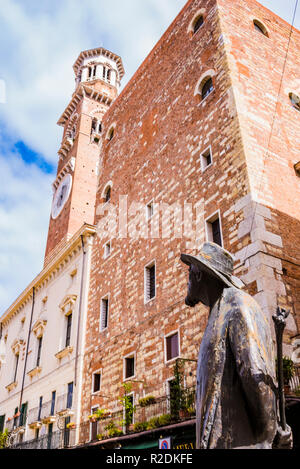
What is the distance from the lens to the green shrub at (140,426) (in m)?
11.5

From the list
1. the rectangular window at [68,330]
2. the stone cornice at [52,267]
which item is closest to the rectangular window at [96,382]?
the rectangular window at [68,330]

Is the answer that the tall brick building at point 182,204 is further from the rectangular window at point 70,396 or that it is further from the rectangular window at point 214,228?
the rectangular window at point 70,396

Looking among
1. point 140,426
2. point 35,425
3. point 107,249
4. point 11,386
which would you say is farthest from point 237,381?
point 11,386

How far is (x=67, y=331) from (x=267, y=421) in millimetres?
17981

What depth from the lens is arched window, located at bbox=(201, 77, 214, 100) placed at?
1488 cm

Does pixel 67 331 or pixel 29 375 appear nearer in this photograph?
pixel 67 331

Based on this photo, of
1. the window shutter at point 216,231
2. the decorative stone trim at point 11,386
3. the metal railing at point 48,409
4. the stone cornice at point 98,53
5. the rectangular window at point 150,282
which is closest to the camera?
the window shutter at point 216,231

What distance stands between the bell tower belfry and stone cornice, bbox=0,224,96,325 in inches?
149

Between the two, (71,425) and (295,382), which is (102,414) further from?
(295,382)

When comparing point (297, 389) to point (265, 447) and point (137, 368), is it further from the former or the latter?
point (265, 447)

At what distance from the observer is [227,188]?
40.2 ft

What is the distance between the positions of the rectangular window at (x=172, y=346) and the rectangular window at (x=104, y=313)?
465cm

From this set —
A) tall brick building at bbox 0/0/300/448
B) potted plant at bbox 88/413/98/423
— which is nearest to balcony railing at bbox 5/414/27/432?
tall brick building at bbox 0/0/300/448
